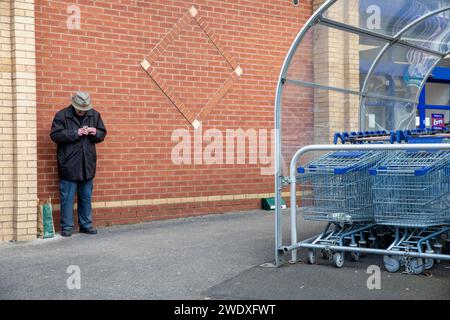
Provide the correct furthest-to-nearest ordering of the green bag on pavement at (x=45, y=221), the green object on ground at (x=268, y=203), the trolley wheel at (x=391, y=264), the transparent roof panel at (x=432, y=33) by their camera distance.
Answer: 1. the green object on ground at (x=268, y=203)
2. the transparent roof panel at (x=432, y=33)
3. the green bag on pavement at (x=45, y=221)
4. the trolley wheel at (x=391, y=264)

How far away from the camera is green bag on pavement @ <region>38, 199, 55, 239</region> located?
26.3ft

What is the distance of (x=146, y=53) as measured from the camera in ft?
30.0

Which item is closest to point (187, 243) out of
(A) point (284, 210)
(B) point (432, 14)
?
(A) point (284, 210)

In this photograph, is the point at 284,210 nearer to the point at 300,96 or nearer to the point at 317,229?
the point at 317,229

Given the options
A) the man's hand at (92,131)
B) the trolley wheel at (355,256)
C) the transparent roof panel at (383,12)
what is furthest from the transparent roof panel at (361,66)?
the man's hand at (92,131)

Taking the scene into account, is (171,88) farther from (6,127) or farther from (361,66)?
(361,66)

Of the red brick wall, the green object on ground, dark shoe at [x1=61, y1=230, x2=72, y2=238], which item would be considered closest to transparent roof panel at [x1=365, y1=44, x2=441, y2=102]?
the red brick wall

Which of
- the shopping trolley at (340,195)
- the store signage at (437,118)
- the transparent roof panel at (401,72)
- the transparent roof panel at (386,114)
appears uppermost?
the transparent roof panel at (401,72)

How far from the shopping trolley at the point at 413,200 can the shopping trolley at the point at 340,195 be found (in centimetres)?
22

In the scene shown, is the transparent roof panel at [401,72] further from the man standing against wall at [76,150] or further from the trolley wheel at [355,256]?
the man standing against wall at [76,150]

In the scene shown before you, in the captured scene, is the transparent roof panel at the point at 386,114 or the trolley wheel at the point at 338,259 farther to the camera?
the transparent roof panel at the point at 386,114

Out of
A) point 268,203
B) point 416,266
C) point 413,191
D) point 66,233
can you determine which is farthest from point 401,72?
point 66,233

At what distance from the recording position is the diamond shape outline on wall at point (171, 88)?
9203 mm

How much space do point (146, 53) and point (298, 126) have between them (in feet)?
7.86
